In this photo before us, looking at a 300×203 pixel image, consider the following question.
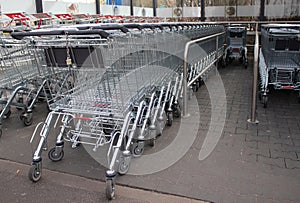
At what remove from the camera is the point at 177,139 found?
330 cm

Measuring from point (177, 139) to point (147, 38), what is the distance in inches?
47.3

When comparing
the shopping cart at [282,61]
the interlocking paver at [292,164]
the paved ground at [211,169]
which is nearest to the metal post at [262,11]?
the shopping cart at [282,61]

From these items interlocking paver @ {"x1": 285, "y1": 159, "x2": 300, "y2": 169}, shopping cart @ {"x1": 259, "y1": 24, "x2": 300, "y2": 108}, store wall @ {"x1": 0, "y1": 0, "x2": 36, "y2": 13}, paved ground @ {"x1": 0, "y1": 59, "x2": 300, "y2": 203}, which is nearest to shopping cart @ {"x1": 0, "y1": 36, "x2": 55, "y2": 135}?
paved ground @ {"x1": 0, "y1": 59, "x2": 300, "y2": 203}

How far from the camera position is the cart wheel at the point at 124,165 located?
2602 millimetres

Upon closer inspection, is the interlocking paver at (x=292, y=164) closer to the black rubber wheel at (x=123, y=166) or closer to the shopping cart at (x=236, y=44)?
the black rubber wheel at (x=123, y=166)

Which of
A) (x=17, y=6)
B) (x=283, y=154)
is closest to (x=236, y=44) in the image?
(x=283, y=154)

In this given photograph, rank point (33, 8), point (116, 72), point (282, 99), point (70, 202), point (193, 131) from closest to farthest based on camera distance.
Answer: point (70, 202)
point (116, 72)
point (193, 131)
point (282, 99)
point (33, 8)

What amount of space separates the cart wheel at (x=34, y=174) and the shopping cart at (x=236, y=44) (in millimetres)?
6491

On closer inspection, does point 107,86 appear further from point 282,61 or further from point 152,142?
point 282,61

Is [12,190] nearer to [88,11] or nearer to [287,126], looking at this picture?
[287,126]

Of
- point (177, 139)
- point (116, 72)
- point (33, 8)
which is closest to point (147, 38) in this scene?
point (116, 72)

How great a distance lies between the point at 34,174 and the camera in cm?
256

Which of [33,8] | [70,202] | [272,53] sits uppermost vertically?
[33,8]

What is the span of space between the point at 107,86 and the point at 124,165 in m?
0.74
